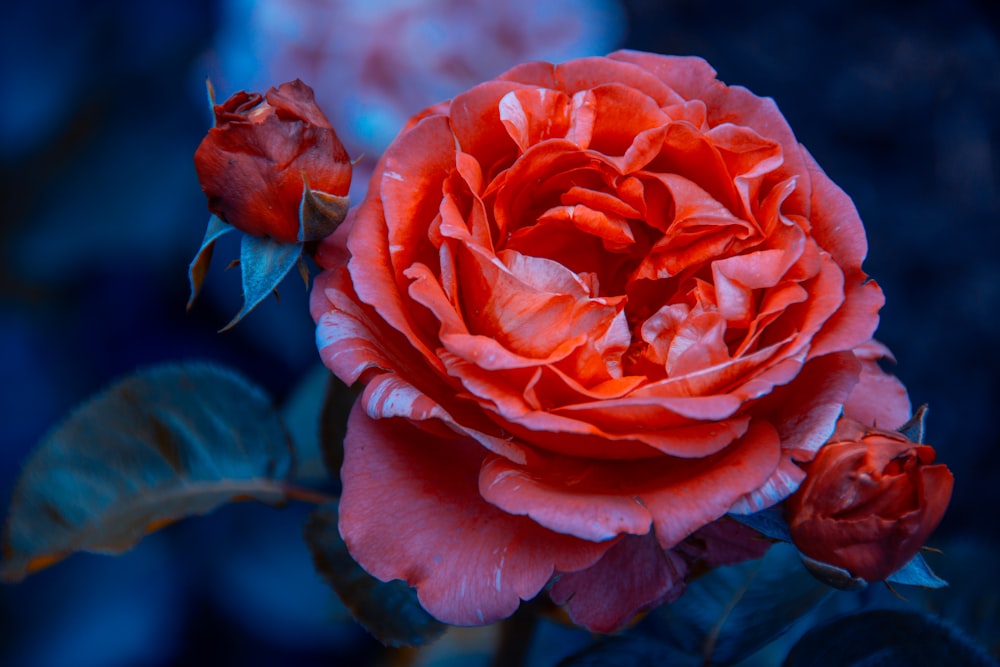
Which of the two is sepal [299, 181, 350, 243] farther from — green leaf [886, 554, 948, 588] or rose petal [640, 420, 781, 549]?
green leaf [886, 554, 948, 588]

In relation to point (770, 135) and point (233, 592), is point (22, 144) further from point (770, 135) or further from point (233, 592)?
point (770, 135)

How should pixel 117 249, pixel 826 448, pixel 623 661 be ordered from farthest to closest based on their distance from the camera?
pixel 117 249 < pixel 623 661 < pixel 826 448

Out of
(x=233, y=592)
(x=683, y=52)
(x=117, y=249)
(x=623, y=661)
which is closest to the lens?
(x=623, y=661)

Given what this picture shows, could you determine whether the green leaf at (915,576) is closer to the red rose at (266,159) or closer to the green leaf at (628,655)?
the green leaf at (628,655)

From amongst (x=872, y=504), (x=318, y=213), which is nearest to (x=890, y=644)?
(x=872, y=504)

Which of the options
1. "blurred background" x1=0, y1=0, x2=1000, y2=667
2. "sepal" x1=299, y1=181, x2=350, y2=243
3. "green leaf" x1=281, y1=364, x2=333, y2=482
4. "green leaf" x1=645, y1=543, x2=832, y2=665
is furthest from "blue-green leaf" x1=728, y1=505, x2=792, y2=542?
"blurred background" x1=0, y1=0, x2=1000, y2=667

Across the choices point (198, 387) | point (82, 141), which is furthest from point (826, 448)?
point (82, 141)

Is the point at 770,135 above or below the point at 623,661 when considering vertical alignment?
above

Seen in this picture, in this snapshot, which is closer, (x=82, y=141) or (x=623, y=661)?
(x=623, y=661)
